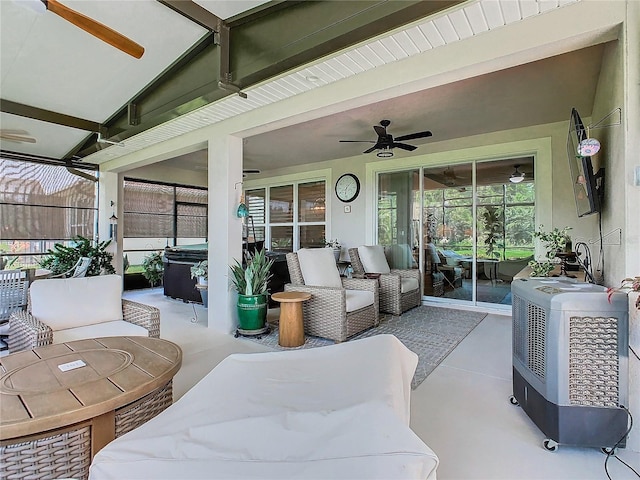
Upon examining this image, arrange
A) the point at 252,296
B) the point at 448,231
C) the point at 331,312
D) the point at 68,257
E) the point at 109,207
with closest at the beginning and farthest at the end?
1. the point at 331,312
2. the point at 252,296
3. the point at 68,257
4. the point at 448,231
5. the point at 109,207

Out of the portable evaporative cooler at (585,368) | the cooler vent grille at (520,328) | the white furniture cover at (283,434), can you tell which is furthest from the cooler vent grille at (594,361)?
the white furniture cover at (283,434)

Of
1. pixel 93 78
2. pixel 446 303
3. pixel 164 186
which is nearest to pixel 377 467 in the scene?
pixel 93 78

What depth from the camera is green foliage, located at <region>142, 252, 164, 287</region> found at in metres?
7.25

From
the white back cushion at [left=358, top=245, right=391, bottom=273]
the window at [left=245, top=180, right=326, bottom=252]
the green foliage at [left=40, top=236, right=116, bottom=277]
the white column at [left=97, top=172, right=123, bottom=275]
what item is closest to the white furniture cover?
the white back cushion at [left=358, top=245, right=391, bottom=273]

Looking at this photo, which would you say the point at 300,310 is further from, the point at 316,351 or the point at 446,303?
the point at 446,303

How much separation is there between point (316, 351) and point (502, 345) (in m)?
3.12

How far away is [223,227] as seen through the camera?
413 cm

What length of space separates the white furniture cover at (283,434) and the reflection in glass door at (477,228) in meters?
4.85

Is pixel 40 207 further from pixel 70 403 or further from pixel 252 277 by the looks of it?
pixel 70 403

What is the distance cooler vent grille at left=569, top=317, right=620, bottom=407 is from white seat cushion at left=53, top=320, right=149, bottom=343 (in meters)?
2.96

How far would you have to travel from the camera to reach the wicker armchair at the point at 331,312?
11.9ft

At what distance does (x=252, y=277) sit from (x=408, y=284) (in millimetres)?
2482

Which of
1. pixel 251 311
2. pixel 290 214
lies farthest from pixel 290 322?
pixel 290 214

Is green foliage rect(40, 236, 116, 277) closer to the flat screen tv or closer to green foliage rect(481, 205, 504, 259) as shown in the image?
the flat screen tv
